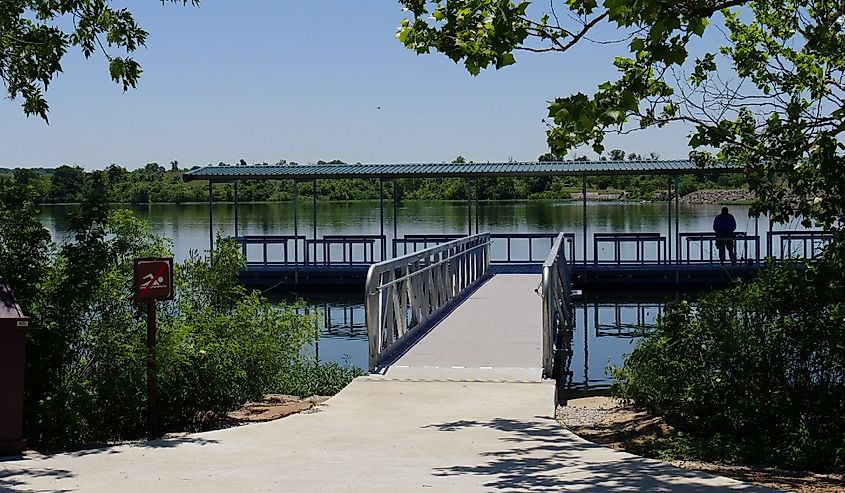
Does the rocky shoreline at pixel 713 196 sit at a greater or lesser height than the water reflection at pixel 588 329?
greater

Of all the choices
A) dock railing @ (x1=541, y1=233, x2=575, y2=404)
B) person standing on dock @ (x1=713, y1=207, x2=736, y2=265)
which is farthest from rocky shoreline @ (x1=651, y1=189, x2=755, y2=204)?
dock railing @ (x1=541, y1=233, x2=575, y2=404)

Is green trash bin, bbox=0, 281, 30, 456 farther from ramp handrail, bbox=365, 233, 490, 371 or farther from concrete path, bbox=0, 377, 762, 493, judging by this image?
ramp handrail, bbox=365, 233, 490, 371

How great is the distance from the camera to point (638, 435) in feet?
28.8

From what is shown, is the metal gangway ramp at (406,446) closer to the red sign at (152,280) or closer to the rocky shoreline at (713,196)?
the red sign at (152,280)

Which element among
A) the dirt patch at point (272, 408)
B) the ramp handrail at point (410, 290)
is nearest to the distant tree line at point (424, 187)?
the ramp handrail at point (410, 290)

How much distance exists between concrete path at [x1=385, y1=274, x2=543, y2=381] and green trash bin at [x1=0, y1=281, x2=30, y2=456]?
3972mm

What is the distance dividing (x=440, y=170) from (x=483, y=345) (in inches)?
517

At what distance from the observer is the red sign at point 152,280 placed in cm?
816

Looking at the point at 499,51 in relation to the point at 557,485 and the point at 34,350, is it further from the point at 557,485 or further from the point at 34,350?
the point at 34,350

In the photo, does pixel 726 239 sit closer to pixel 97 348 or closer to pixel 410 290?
pixel 410 290

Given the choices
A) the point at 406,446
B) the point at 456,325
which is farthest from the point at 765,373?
the point at 456,325

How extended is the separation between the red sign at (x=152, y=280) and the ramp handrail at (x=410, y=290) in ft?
9.63

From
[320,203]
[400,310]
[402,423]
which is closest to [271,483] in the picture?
[402,423]

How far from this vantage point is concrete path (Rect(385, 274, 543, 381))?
10633 millimetres
